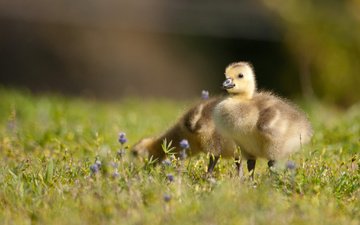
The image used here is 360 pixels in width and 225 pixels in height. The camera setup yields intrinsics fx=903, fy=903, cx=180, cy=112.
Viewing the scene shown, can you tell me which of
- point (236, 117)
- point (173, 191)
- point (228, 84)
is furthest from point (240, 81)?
point (173, 191)

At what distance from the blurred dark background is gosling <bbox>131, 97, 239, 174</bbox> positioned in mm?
7427

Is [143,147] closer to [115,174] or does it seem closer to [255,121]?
[255,121]

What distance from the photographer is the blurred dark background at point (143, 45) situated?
14.1 m

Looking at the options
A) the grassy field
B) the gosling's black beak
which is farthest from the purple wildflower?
the gosling's black beak

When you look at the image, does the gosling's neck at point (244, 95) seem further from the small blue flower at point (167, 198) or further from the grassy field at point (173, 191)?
the small blue flower at point (167, 198)

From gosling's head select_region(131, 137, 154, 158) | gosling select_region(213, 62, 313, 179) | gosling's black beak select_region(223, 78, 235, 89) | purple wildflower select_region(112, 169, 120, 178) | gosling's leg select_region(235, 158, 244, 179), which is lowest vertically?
gosling's head select_region(131, 137, 154, 158)

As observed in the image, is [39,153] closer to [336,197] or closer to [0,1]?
[336,197]

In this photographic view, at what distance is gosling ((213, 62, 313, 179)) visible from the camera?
4934 mm

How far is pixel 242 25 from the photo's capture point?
1484 cm

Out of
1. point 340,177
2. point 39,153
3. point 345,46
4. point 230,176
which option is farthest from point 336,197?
point 345,46

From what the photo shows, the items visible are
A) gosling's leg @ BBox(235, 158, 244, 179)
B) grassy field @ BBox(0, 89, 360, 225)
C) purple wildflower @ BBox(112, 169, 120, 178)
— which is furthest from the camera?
gosling's leg @ BBox(235, 158, 244, 179)

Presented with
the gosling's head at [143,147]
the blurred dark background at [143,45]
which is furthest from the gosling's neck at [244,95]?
the blurred dark background at [143,45]

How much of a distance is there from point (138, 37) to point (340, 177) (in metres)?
10.4

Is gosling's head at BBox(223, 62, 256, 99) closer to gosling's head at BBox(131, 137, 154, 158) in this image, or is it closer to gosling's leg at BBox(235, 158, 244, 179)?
gosling's leg at BBox(235, 158, 244, 179)
